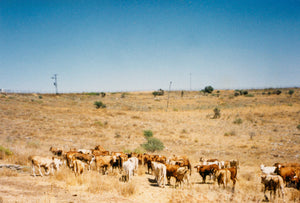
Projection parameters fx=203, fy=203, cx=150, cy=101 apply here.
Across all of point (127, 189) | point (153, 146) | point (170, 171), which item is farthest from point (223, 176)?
point (153, 146)

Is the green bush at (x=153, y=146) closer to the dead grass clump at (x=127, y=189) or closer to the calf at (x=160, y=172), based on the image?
the calf at (x=160, y=172)

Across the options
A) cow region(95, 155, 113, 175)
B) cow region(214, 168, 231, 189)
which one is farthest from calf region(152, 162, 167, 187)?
cow region(95, 155, 113, 175)

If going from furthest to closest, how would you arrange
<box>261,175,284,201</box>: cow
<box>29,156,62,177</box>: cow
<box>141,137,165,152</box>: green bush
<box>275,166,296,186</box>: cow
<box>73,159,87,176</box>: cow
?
<box>141,137,165,152</box>: green bush, <box>275,166,296,186</box>: cow, <box>29,156,62,177</box>: cow, <box>73,159,87,176</box>: cow, <box>261,175,284,201</box>: cow

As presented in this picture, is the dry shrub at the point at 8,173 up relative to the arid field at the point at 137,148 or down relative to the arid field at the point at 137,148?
up

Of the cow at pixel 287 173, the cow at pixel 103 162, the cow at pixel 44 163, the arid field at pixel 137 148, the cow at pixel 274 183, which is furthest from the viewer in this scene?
the cow at pixel 103 162

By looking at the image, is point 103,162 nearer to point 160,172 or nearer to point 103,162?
point 103,162

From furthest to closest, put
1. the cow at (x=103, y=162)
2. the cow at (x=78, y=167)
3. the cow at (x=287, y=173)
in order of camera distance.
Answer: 1. the cow at (x=103, y=162)
2. the cow at (x=287, y=173)
3. the cow at (x=78, y=167)

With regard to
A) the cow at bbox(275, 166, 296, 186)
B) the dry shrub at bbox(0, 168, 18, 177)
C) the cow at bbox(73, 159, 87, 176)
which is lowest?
the cow at bbox(275, 166, 296, 186)

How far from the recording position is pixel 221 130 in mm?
27172

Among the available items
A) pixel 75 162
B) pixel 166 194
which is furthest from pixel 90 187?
pixel 166 194

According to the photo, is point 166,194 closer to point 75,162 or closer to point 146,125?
point 75,162

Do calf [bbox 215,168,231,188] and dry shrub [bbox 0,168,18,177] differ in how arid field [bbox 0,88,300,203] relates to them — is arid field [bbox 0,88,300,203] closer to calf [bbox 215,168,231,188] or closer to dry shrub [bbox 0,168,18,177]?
dry shrub [bbox 0,168,18,177]

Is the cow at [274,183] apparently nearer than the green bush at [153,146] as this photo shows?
Yes

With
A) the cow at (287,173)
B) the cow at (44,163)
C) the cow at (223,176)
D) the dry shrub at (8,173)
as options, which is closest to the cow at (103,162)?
the cow at (44,163)
